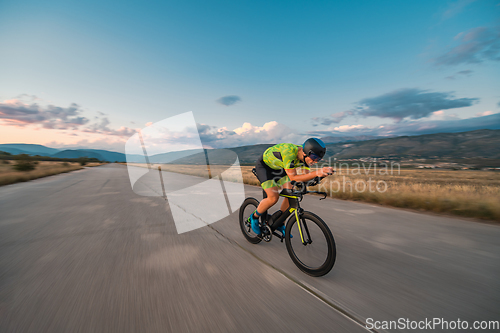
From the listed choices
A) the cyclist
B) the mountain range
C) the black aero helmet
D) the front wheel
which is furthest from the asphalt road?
the mountain range

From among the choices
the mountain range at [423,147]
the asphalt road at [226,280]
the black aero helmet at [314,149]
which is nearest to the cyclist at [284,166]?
the black aero helmet at [314,149]

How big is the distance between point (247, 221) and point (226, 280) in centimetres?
156

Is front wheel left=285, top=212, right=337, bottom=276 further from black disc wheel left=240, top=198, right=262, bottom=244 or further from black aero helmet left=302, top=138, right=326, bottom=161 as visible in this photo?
black disc wheel left=240, top=198, right=262, bottom=244

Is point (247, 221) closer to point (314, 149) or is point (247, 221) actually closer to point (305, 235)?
point (305, 235)

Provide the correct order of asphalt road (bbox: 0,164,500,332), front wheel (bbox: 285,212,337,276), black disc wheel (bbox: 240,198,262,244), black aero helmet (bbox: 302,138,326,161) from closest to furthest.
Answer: asphalt road (bbox: 0,164,500,332) < front wheel (bbox: 285,212,337,276) < black aero helmet (bbox: 302,138,326,161) < black disc wheel (bbox: 240,198,262,244)

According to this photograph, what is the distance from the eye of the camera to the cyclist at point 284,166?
3010mm

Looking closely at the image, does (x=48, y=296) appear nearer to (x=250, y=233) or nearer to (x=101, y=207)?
(x=250, y=233)

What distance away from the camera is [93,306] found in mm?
2201

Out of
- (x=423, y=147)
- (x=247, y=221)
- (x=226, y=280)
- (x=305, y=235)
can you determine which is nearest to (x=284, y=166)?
(x=305, y=235)

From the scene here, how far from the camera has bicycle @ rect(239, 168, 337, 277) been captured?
2750mm

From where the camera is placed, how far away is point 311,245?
121 inches

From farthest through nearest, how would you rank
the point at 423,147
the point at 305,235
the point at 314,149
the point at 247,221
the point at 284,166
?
the point at 423,147 → the point at 247,221 → the point at 284,166 → the point at 305,235 → the point at 314,149

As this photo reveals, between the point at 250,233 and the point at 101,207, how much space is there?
557 centimetres

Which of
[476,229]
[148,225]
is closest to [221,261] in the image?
[148,225]
